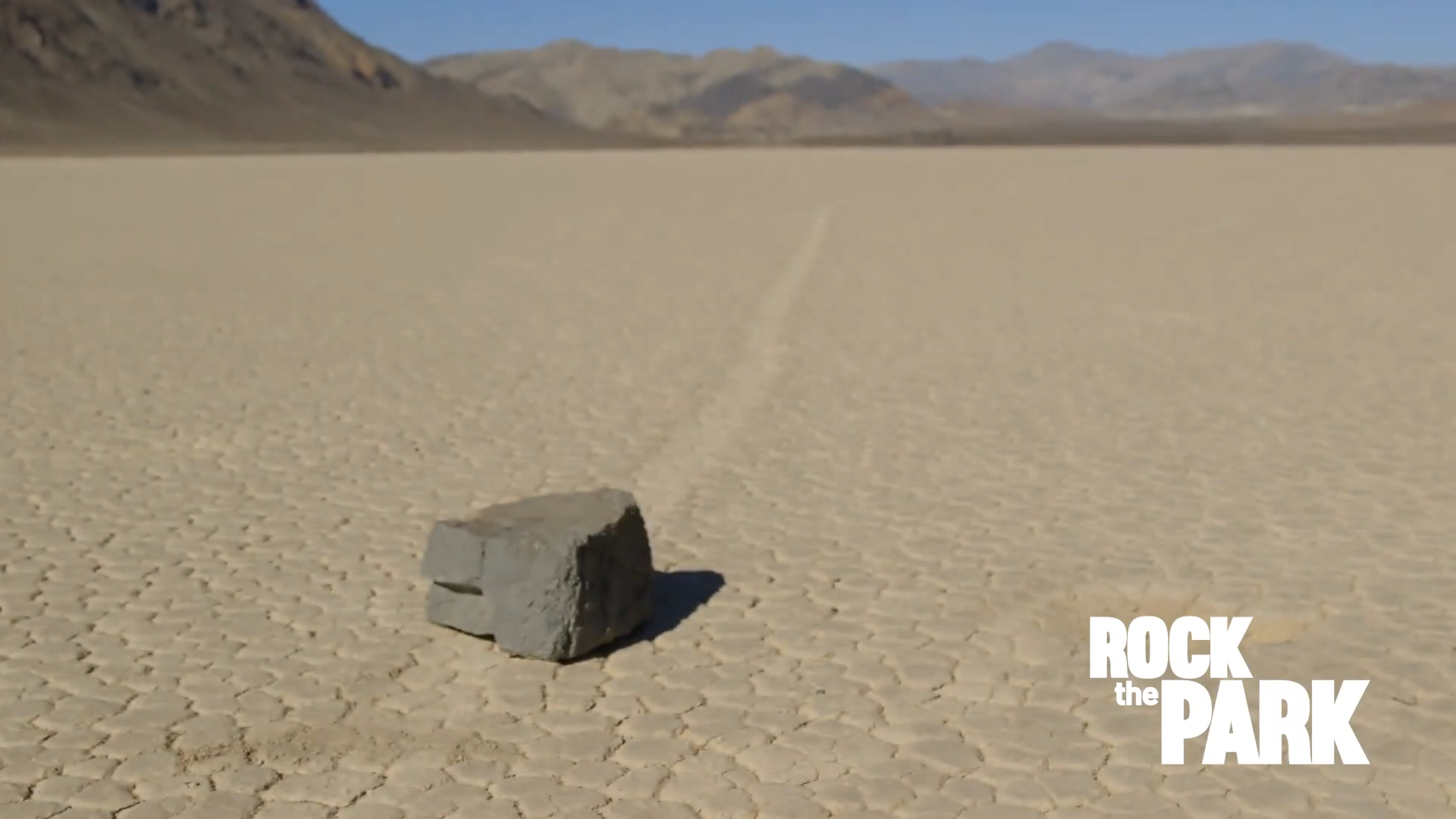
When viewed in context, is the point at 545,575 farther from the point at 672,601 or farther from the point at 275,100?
the point at 275,100

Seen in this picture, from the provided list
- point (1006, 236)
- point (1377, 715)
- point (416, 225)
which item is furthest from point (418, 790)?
point (416, 225)

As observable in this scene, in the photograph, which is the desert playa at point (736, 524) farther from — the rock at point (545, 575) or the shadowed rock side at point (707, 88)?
the shadowed rock side at point (707, 88)

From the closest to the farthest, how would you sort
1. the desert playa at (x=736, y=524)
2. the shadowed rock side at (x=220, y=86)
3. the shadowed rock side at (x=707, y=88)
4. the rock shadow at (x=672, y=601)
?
the desert playa at (x=736, y=524) < the rock shadow at (x=672, y=601) < the shadowed rock side at (x=220, y=86) < the shadowed rock side at (x=707, y=88)

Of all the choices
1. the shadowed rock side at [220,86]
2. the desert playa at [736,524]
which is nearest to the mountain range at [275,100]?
the shadowed rock side at [220,86]

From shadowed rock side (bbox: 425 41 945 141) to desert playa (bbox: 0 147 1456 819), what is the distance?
3704 inches

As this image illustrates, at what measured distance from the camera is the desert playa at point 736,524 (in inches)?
172

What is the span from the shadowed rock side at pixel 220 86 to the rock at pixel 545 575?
58042mm

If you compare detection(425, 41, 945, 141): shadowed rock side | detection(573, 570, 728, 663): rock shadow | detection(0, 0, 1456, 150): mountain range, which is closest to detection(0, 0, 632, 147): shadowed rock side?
detection(0, 0, 1456, 150): mountain range

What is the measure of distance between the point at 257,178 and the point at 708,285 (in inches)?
912

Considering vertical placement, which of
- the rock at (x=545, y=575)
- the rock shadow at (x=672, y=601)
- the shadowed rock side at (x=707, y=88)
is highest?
the rock at (x=545, y=575)

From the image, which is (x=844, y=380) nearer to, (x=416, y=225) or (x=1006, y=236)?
(x=1006, y=236)

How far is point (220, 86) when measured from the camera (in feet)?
241

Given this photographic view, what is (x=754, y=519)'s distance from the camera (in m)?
6.84

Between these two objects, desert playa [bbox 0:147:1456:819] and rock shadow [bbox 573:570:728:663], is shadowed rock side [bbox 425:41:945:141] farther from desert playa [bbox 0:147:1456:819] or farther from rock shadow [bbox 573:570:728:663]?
rock shadow [bbox 573:570:728:663]
